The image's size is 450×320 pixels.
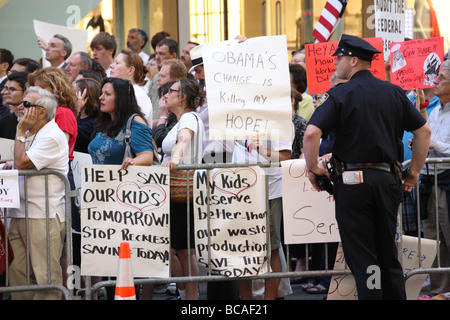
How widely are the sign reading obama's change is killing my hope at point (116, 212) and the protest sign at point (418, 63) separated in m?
2.67

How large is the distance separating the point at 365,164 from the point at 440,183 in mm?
1908

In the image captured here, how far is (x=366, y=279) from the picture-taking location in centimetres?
600

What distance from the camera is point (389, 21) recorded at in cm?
838

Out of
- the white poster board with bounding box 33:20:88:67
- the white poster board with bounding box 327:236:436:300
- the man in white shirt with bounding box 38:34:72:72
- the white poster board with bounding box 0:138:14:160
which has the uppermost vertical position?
the white poster board with bounding box 33:20:88:67

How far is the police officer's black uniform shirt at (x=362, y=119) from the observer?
5.99 m

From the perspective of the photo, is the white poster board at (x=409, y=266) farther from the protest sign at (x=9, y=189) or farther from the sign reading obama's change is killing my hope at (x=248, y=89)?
the protest sign at (x=9, y=189)

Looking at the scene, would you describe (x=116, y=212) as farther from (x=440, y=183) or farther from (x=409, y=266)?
(x=440, y=183)

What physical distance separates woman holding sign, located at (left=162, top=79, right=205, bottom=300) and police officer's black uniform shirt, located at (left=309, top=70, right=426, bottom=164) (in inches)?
53.5

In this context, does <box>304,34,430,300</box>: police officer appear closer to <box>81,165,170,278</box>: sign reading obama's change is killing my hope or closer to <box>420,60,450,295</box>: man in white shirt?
<box>81,165,170,278</box>: sign reading obama's change is killing my hope

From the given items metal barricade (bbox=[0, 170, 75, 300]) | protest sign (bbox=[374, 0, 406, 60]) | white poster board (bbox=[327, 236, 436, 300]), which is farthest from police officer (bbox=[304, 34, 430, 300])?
protest sign (bbox=[374, 0, 406, 60])

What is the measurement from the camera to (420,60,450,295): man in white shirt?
7.66 metres
